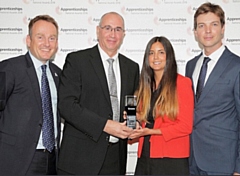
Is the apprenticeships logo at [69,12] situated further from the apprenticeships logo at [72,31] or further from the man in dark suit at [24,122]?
the man in dark suit at [24,122]

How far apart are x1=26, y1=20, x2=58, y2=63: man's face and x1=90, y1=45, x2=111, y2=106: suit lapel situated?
384 mm

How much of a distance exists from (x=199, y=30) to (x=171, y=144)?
1.01m

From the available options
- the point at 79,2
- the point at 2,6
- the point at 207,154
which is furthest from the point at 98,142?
the point at 2,6

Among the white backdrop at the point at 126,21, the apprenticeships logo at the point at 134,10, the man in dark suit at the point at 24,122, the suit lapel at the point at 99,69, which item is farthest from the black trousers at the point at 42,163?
the apprenticeships logo at the point at 134,10

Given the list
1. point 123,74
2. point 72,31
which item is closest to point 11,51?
point 72,31

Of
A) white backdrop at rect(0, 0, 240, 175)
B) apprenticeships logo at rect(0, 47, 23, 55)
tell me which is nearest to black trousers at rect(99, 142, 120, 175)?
white backdrop at rect(0, 0, 240, 175)

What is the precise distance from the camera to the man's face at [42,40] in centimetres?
292

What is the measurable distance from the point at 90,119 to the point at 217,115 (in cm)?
102

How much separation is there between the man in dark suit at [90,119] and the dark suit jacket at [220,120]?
638 millimetres

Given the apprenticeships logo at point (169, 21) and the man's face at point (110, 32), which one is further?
the apprenticeships logo at point (169, 21)

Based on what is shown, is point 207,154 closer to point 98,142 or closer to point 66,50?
point 98,142

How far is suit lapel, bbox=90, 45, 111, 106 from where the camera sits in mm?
2812

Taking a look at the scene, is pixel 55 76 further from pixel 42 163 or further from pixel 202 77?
pixel 202 77

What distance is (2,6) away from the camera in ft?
14.3
